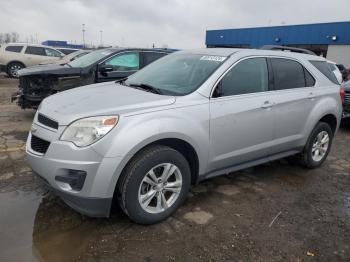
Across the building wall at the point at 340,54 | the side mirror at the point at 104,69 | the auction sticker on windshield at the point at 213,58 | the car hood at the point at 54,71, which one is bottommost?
the car hood at the point at 54,71

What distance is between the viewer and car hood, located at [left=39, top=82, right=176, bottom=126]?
10.3 feet

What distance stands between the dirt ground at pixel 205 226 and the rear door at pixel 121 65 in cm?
303

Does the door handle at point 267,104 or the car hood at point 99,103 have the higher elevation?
the car hood at point 99,103

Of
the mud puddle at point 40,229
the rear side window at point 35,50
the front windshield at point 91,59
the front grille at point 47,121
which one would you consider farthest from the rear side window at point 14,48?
the front grille at point 47,121

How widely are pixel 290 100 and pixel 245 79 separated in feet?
2.60

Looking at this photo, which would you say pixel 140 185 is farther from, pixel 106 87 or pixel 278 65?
pixel 278 65

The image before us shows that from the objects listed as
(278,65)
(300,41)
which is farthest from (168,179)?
(300,41)

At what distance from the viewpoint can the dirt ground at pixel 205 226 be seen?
9.82 ft

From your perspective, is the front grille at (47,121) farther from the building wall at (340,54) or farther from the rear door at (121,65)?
the building wall at (340,54)

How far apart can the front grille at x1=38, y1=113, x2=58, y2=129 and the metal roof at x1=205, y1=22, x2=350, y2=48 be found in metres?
29.6

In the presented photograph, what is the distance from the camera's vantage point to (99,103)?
3.36m

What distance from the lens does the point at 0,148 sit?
5.47m

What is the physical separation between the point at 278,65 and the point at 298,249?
2.36 meters

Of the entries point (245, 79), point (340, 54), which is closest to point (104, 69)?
point (245, 79)
